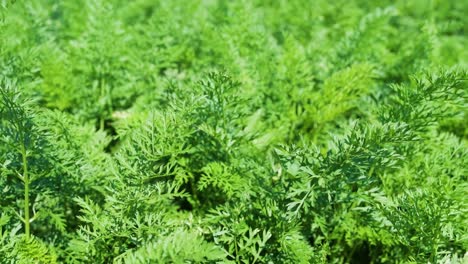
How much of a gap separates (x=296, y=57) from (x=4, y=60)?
128 centimetres

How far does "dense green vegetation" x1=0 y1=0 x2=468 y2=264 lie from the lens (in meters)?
1.72

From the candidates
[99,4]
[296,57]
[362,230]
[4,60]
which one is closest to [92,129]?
[4,60]

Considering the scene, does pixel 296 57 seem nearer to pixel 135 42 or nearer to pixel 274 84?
pixel 274 84

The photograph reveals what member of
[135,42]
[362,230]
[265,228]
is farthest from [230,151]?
[135,42]

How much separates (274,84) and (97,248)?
1.13 m

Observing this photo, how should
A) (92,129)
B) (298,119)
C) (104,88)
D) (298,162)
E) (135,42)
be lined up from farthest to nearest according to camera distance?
(135,42) → (104,88) → (298,119) → (92,129) → (298,162)

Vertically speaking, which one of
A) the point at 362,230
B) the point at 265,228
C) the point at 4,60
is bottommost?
the point at 362,230

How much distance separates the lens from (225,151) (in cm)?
203

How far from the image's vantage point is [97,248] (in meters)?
1.78

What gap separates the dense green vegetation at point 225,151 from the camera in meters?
1.72

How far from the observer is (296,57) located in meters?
2.55

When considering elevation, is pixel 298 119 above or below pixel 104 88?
below

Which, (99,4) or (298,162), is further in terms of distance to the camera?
(99,4)

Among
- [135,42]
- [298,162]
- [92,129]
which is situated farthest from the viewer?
[135,42]
